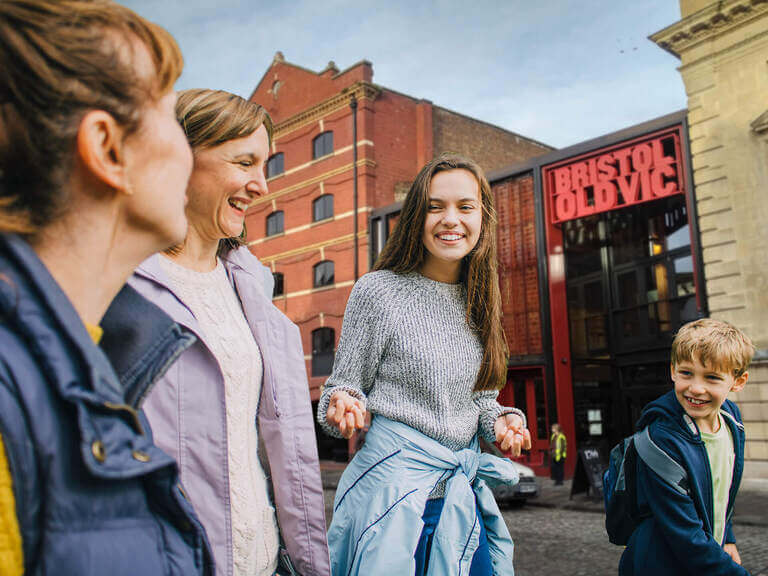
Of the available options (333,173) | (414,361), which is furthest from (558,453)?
(414,361)

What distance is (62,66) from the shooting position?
0.83 metres

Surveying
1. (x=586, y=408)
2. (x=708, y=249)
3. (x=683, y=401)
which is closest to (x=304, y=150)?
(x=586, y=408)

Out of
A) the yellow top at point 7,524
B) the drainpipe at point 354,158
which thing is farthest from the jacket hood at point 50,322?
the drainpipe at point 354,158

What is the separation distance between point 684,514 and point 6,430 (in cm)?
227

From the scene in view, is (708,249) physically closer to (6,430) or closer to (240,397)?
(240,397)

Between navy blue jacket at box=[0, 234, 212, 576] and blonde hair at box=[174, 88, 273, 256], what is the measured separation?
94 cm

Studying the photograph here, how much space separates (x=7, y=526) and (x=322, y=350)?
22227 mm

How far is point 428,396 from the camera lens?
220cm

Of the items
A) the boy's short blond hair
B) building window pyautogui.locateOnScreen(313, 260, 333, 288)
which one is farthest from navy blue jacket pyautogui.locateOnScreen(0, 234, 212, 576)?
building window pyautogui.locateOnScreen(313, 260, 333, 288)

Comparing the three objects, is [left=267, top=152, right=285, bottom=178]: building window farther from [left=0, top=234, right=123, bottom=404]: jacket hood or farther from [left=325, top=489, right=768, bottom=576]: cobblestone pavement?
[left=0, top=234, right=123, bottom=404]: jacket hood

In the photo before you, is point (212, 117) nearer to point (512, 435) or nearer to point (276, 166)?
point (512, 435)

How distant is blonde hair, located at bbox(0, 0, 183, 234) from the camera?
82cm

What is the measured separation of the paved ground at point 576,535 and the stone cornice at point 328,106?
1511cm

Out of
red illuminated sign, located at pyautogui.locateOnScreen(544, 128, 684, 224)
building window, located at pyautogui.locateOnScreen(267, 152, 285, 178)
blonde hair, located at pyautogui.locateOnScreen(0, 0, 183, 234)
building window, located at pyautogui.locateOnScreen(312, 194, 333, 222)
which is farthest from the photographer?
building window, located at pyautogui.locateOnScreen(267, 152, 285, 178)
